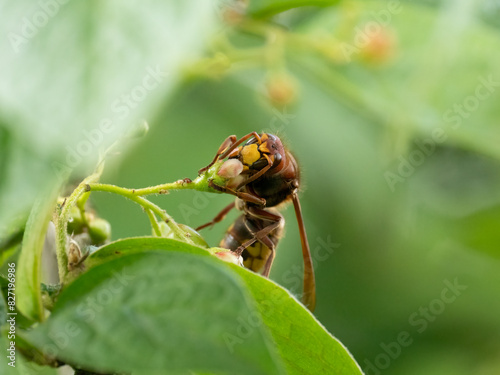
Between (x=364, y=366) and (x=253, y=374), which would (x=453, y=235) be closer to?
(x=364, y=366)

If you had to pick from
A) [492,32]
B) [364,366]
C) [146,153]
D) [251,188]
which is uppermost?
[251,188]

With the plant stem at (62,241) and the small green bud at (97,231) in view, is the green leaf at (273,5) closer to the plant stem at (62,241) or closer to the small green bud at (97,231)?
the small green bud at (97,231)

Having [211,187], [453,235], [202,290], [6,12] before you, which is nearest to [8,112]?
[6,12]

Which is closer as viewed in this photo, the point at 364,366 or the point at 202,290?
the point at 202,290

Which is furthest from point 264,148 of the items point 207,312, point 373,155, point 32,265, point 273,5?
point 373,155

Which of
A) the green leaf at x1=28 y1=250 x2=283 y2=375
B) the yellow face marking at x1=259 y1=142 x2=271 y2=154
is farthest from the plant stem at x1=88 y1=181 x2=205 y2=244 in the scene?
the yellow face marking at x1=259 y1=142 x2=271 y2=154
